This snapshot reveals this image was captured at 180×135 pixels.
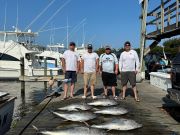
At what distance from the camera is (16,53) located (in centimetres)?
3064

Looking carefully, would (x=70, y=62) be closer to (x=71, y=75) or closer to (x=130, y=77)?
(x=71, y=75)

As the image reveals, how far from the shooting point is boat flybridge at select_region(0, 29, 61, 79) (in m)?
29.1

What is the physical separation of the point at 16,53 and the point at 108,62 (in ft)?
68.9

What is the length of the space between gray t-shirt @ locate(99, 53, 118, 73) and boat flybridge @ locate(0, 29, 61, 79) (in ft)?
56.7

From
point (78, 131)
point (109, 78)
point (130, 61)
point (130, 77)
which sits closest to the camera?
point (78, 131)

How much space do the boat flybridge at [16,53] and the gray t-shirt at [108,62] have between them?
56.7 feet

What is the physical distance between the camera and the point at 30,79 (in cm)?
1625

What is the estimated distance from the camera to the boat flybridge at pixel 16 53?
29.1m

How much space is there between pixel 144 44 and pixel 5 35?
17.1 metres

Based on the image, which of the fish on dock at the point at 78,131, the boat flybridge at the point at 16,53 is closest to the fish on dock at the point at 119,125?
the fish on dock at the point at 78,131

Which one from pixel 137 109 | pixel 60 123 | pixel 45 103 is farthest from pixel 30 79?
pixel 60 123

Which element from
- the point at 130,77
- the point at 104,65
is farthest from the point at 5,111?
the point at 130,77

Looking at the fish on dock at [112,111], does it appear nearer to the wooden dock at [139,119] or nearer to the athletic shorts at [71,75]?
the wooden dock at [139,119]

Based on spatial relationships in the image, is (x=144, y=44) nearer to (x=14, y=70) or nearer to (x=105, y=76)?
(x=105, y=76)
